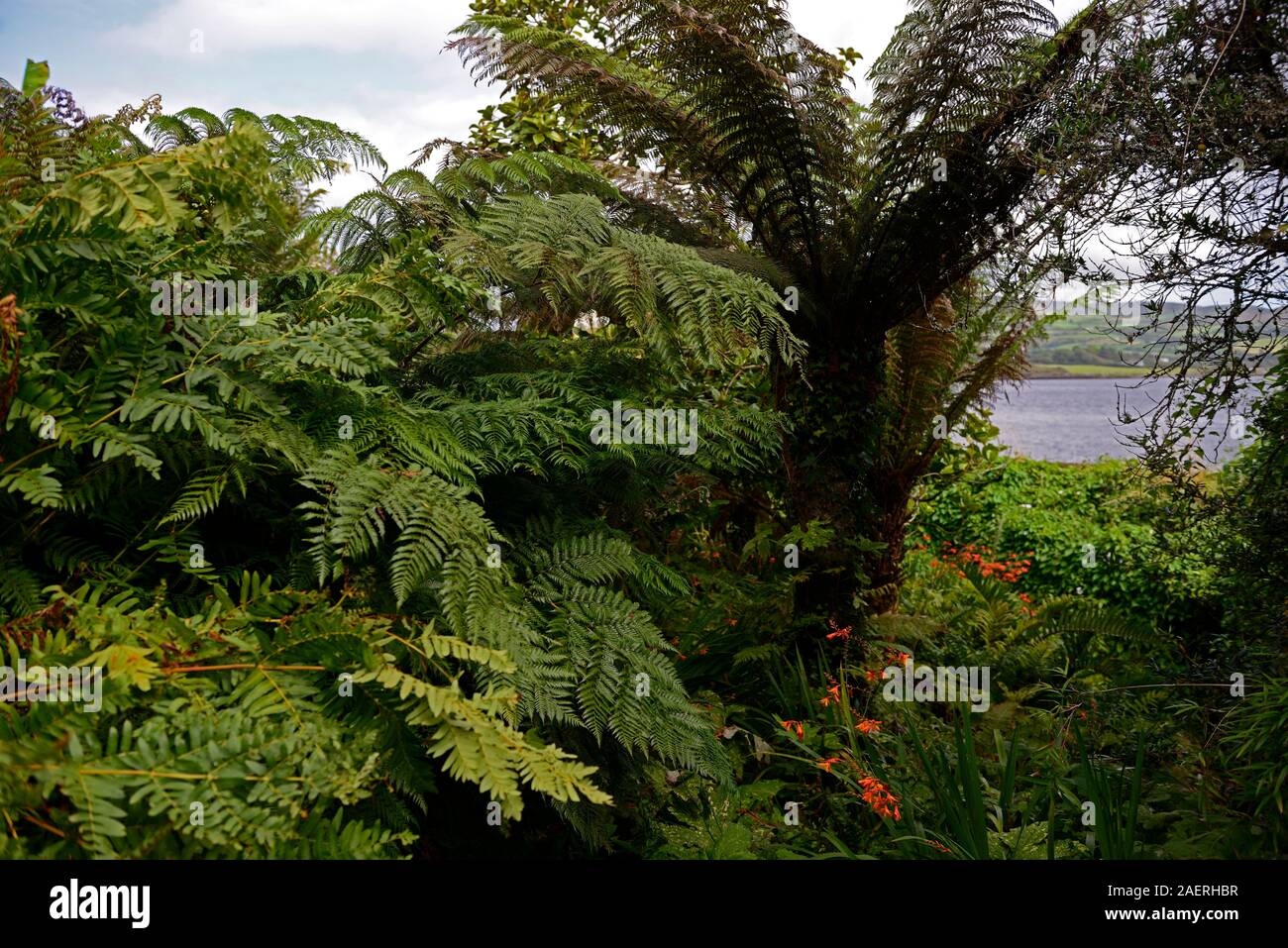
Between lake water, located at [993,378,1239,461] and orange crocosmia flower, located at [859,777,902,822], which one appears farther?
lake water, located at [993,378,1239,461]

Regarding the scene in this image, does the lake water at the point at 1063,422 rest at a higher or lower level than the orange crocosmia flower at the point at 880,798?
higher

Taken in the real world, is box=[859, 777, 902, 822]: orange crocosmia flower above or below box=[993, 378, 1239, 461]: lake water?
below

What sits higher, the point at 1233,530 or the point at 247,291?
the point at 247,291

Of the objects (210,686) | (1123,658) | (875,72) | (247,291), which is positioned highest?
(875,72)

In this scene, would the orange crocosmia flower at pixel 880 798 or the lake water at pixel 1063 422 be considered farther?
the lake water at pixel 1063 422

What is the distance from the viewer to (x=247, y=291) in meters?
1.83

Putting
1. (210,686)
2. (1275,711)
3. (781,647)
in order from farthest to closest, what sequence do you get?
(781,647) < (1275,711) < (210,686)

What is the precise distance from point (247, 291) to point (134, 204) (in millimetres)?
648

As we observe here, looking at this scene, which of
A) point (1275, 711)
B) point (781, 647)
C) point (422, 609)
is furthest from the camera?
point (781, 647)

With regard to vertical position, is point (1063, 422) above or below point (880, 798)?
above

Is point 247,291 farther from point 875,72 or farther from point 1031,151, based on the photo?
point 875,72

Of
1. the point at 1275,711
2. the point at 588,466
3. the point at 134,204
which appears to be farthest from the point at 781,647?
the point at 134,204

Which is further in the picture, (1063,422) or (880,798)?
(1063,422)
